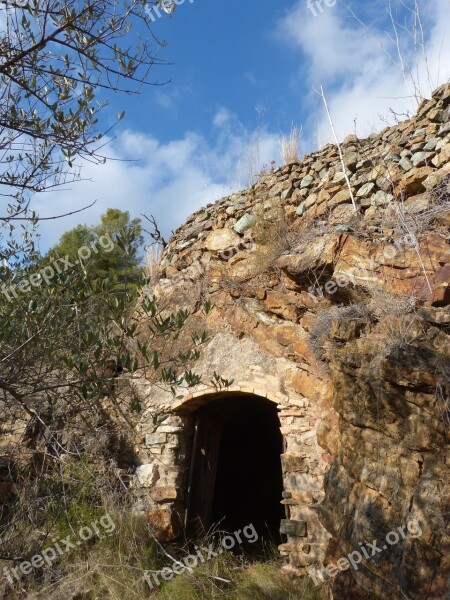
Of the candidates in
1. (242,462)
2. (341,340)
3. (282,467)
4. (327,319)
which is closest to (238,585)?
(282,467)

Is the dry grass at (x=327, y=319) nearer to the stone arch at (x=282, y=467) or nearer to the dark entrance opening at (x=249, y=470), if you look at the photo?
the stone arch at (x=282, y=467)

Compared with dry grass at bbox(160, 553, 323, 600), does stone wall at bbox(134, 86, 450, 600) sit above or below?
above

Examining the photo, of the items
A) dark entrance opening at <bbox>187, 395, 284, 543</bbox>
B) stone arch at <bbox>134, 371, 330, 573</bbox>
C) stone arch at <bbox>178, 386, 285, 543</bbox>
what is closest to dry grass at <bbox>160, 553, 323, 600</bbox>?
stone arch at <bbox>134, 371, 330, 573</bbox>

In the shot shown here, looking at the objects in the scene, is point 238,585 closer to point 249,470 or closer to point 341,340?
point 341,340

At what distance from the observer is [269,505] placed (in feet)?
30.6

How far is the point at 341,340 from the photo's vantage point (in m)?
4.98

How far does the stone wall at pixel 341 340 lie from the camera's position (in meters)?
3.88

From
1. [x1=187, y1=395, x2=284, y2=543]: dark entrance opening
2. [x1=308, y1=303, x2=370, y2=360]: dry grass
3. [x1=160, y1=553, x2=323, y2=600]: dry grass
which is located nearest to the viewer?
[x1=160, y1=553, x2=323, y2=600]: dry grass

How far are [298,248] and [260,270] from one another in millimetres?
589

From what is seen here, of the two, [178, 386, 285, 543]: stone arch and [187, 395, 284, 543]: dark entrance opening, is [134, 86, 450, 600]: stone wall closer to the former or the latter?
[178, 386, 285, 543]: stone arch

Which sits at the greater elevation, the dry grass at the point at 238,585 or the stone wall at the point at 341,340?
the stone wall at the point at 341,340

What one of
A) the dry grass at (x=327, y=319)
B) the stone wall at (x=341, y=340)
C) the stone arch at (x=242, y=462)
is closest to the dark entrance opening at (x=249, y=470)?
the stone arch at (x=242, y=462)

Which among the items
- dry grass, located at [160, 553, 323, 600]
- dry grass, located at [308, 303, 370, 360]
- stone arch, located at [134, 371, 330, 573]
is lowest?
dry grass, located at [160, 553, 323, 600]

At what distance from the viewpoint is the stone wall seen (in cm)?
388
